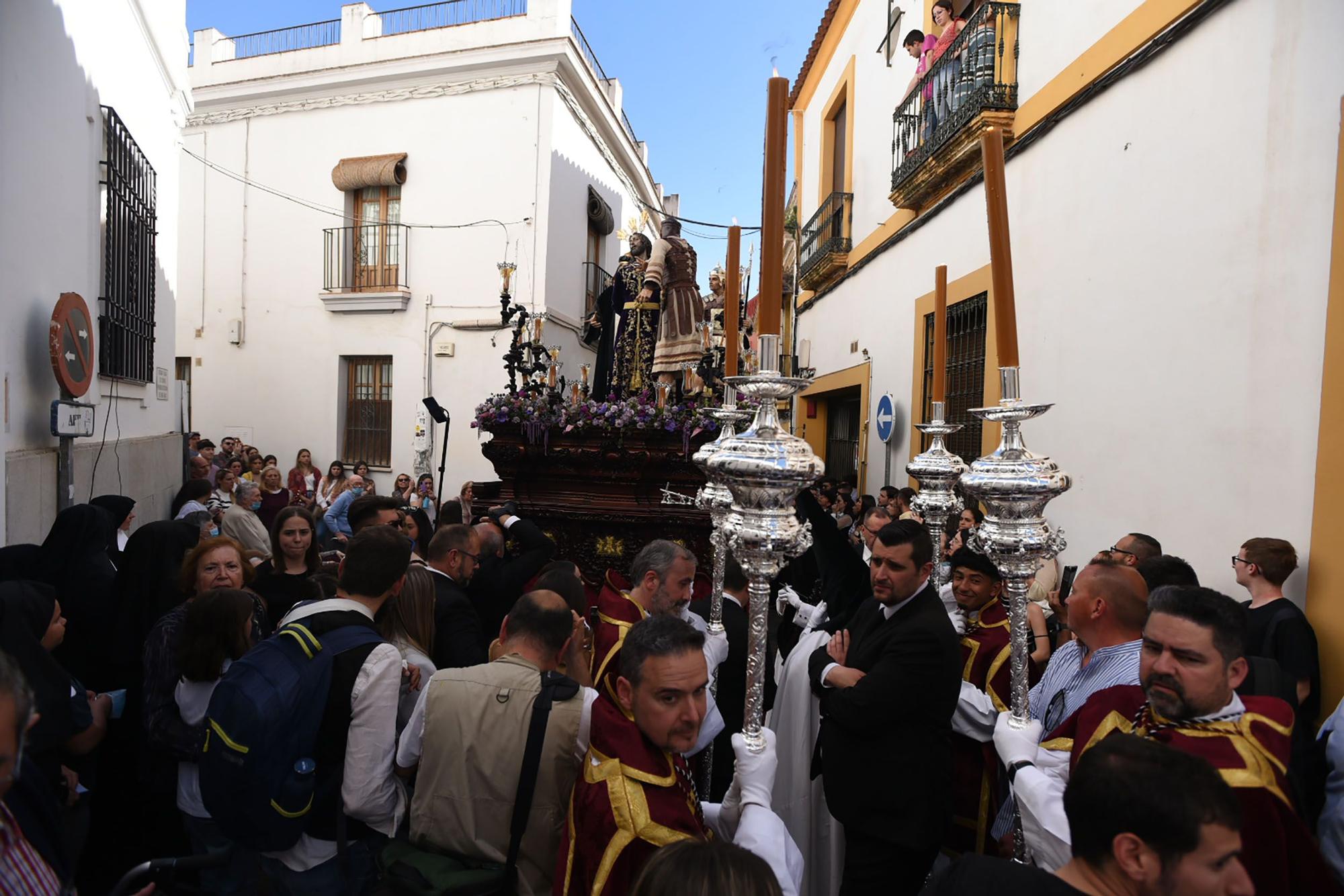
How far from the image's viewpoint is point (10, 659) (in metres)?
1.30

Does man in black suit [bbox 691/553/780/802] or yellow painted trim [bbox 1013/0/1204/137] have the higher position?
yellow painted trim [bbox 1013/0/1204/137]

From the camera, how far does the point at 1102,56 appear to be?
4.82m

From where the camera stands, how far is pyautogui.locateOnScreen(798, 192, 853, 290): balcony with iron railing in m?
11.1

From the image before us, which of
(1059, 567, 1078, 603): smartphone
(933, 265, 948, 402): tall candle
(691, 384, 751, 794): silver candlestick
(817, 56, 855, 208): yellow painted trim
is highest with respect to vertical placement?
(817, 56, 855, 208): yellow painted trim

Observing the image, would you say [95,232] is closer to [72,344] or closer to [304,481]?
[72,344]

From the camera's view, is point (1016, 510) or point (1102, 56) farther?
point (1102, 56)

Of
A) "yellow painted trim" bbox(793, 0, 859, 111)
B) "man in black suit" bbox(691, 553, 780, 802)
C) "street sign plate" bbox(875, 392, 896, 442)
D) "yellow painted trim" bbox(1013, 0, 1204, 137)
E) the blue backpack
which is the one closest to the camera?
the blue backpack

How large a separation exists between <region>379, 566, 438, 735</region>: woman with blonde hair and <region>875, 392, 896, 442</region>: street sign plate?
21.5 ft

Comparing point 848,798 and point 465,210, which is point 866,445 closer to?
point 465,210

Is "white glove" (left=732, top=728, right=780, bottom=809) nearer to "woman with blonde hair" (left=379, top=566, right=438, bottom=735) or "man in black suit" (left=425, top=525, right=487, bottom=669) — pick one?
"man in black suit" (left=425, top=525, right=487, bottom=669)

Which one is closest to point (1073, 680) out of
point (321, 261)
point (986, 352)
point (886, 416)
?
point (986, 352)

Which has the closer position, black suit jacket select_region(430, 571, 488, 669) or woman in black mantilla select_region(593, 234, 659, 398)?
black suit jacket select_region(430, 571, 488, 669)

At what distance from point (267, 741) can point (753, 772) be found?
1266mm

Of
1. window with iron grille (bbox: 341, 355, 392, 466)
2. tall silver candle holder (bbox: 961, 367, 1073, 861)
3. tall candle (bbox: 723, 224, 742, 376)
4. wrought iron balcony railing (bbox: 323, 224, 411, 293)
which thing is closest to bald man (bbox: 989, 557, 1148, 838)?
tall silver candle holder (bbox: 961, 367, 1073, 861)
